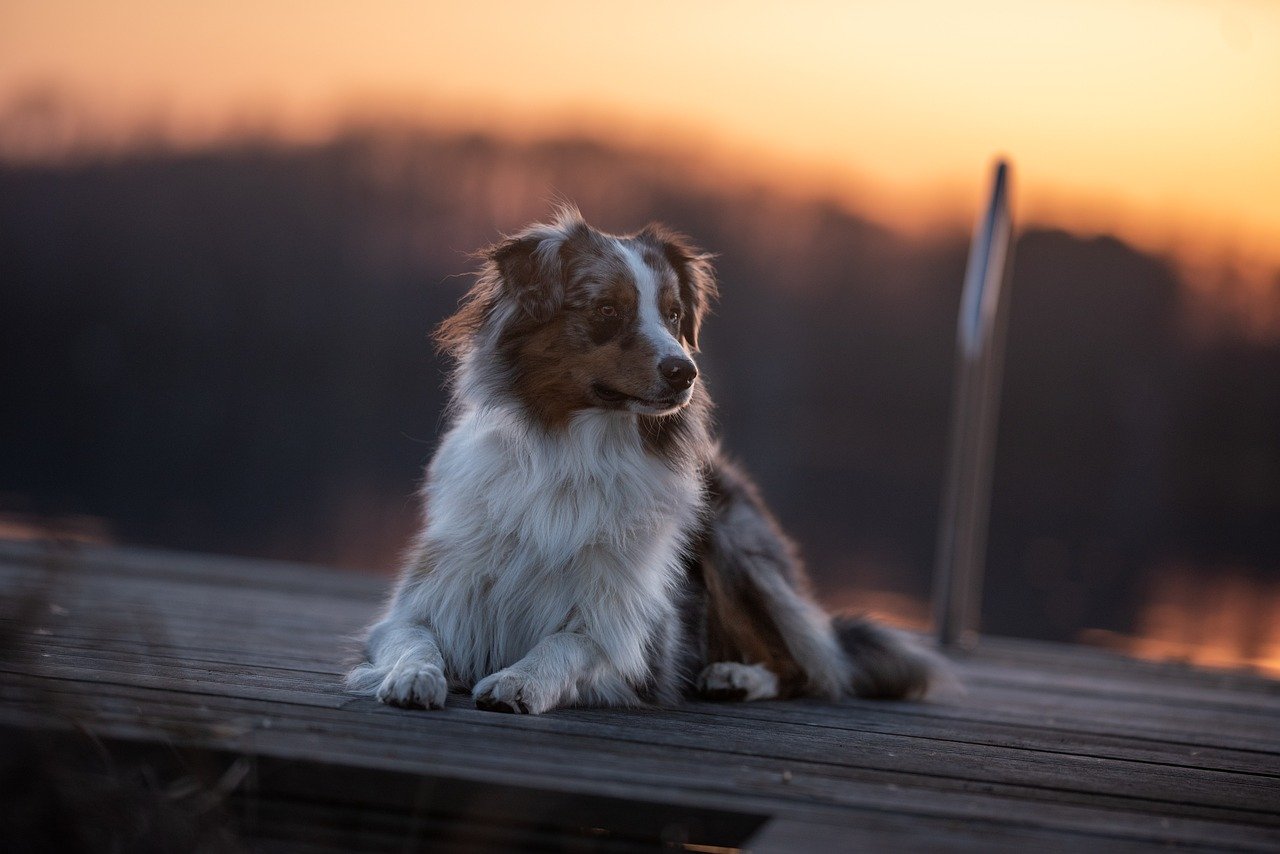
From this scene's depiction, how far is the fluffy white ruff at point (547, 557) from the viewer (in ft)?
11.5

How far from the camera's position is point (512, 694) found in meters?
3.11

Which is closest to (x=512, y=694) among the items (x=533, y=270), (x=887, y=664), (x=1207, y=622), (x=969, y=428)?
(x=533, y=270)

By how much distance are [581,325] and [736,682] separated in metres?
1.17

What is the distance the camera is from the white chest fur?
3543 millimetres

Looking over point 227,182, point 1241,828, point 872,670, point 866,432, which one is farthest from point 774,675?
point 227,182

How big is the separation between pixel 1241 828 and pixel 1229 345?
4132 centimetres

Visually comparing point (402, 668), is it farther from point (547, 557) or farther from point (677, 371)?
point (677, 371)

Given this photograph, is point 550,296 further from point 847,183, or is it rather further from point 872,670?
point 847,183

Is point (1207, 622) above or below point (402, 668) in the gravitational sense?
below

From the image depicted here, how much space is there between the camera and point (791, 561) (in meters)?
4.49

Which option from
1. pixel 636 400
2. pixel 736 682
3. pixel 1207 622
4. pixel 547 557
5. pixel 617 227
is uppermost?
pixel 617 227

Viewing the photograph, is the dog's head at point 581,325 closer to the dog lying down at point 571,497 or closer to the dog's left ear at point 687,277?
the dog lying down at point 571,497

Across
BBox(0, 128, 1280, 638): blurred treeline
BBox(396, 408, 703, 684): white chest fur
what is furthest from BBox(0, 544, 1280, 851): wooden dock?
BBox(0, 128, 1280, 638): blurred treeline

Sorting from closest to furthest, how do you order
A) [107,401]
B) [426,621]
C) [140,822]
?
[140,822]
[426,621]
[107,401]
